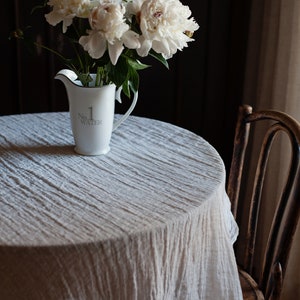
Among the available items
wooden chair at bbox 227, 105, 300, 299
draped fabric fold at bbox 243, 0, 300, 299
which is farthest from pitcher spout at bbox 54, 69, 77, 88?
draped fabric fold at bbox 243, 0, 300, 299

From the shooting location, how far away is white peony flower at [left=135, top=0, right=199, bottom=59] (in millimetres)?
1030


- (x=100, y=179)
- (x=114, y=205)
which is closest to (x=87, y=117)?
(x=100, y=179)

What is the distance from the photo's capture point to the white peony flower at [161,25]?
103 centimetres

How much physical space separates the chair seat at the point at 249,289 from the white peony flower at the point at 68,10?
84 centimetres

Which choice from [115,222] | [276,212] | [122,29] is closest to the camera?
[115,222]

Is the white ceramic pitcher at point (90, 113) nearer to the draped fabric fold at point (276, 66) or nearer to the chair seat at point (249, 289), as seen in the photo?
the chair seat at point (249, 289)

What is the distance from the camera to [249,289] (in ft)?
4.42

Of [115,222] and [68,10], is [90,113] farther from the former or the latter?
[115,222]

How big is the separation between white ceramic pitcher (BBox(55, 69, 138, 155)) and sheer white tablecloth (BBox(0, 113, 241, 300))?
4cm

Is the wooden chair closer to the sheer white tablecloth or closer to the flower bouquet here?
the sheer white tablecloth

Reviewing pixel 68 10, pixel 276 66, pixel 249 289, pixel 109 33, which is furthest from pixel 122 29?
pixel 276 66

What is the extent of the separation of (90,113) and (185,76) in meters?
0.95

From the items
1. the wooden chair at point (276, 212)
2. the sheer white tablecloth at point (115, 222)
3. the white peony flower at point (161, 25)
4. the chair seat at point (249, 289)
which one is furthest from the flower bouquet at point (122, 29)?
the chair seat at point (249, 289)

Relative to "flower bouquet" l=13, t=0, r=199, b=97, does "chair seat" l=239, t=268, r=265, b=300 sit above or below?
below
